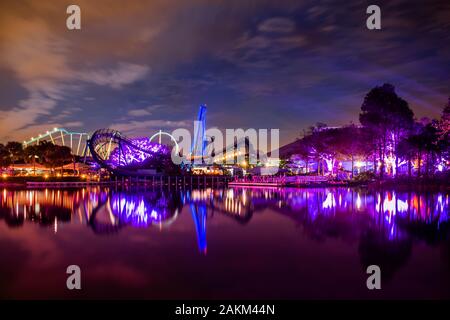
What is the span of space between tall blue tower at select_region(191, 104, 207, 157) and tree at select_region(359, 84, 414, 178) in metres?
39.2

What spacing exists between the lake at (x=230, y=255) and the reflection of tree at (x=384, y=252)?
0.03 m

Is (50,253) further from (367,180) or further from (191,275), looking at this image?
(367,180)

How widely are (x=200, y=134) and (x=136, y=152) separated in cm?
1563

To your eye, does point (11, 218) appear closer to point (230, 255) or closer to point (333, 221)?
point (230, 255)

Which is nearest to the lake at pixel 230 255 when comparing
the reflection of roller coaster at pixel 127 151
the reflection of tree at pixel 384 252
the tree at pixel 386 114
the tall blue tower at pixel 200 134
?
the reflection of tree at pixel 384 252

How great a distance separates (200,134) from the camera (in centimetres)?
7650

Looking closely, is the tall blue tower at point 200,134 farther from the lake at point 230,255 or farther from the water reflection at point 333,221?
the lake at point 230,255

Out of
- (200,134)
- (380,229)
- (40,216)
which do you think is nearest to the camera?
(380,229)

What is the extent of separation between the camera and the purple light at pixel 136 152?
210 feet

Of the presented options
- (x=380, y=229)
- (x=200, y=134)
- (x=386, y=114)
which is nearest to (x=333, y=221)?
(x=380, y=229)

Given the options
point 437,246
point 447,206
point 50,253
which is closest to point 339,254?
point 437,246

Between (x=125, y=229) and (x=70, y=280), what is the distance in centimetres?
689

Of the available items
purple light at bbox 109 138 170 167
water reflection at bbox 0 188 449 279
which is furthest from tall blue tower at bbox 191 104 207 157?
water reflection at bbox 0 188 449 279

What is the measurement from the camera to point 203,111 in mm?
76500
